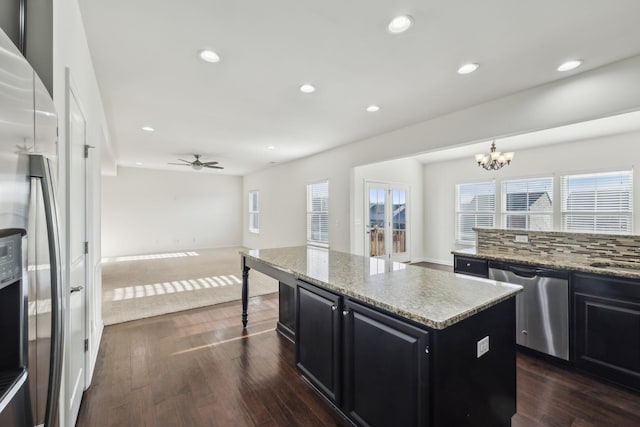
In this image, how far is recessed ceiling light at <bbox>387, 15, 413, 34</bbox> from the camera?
1980 millimetres

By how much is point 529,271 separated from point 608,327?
0.61 meters

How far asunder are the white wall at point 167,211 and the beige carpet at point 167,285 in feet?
3.37

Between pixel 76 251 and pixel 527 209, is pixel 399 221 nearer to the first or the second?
pixel 527 209

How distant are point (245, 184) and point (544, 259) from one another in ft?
29.5

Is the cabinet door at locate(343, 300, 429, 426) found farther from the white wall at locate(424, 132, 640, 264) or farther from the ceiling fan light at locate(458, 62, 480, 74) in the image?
the white wall at locate(424, 132, 640, 264)

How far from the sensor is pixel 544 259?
258 centimetres

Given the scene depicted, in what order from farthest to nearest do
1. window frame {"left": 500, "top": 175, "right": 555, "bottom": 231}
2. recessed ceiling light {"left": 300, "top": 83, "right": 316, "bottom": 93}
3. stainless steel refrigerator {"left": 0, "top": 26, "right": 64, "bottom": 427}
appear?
window frame {"left": 500, "top": 175, "right": 555, "bottom": 231} < recessed ceiling light {"left": 300, "top": 83, "right": 316, "bottom": 93} < stainless steel refrigerator {"left": 0, "top": 26, "right": 64, "bottom": 427}

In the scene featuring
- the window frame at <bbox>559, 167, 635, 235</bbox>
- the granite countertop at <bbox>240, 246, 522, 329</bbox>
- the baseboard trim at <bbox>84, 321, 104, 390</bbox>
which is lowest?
the baseboard trim at <bbox>84, 321, 104, 390</bbox>

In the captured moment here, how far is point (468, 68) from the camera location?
2.65 meters

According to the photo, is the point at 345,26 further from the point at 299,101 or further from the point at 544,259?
the point at 544,259

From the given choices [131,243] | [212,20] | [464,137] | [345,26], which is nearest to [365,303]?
[345,26]

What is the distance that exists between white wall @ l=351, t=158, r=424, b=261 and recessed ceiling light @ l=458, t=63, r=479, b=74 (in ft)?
9.58

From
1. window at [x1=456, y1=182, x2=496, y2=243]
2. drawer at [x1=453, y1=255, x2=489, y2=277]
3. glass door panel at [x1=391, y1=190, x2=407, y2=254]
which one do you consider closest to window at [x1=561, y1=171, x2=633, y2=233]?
window at [x1=456, y1=182, x2=496, y2=243]

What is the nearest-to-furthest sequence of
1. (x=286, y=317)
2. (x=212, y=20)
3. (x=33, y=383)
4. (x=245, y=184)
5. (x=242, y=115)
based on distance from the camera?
(x=33, y=383), (x=212, y=20), (x=286, y=317), (x=242, y=115), (x=245, y=184)
